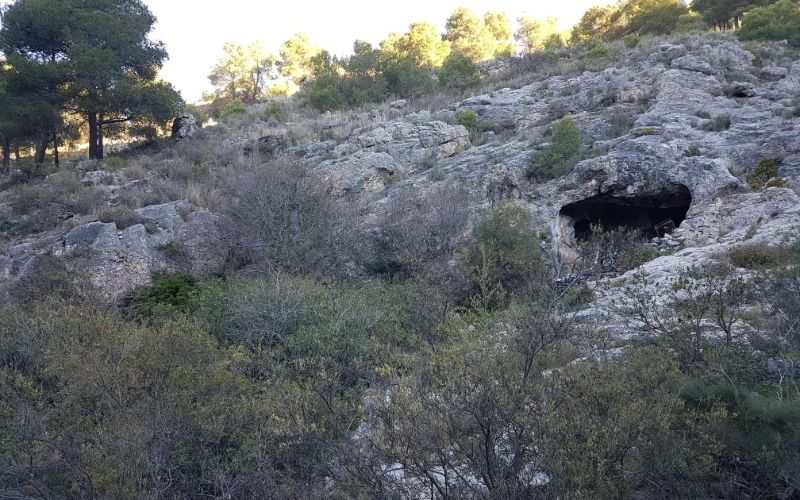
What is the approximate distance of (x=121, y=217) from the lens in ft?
49.4

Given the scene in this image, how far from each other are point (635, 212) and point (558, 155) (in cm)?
251

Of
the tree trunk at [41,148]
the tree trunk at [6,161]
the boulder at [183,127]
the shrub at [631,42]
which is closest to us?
the tree trunk at [6,161]

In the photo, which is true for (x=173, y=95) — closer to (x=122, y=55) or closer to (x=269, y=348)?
(x=122, y=55)

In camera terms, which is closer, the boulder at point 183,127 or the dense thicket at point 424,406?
the dense thicket at point 424,406

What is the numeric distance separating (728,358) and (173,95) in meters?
20.8

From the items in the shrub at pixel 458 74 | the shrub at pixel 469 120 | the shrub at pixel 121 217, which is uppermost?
the shrub at pixel 458 74

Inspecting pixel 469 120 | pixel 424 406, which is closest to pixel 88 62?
pixel 469 120

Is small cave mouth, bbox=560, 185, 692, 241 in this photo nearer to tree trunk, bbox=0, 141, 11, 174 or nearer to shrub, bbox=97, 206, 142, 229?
shrub, bbox=97, 206, 142, 229

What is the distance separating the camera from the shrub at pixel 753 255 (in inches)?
371

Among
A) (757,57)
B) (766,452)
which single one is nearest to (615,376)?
(766,452)

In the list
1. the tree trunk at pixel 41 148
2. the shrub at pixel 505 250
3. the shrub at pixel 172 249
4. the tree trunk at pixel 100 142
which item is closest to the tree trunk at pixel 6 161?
the tree trunk at pixel 41 148

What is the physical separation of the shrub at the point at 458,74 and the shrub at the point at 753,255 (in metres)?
17.4

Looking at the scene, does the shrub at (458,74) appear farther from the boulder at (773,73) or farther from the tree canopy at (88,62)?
the tree canopy at (88,62)

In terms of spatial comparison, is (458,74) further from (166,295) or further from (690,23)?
(166,295)
